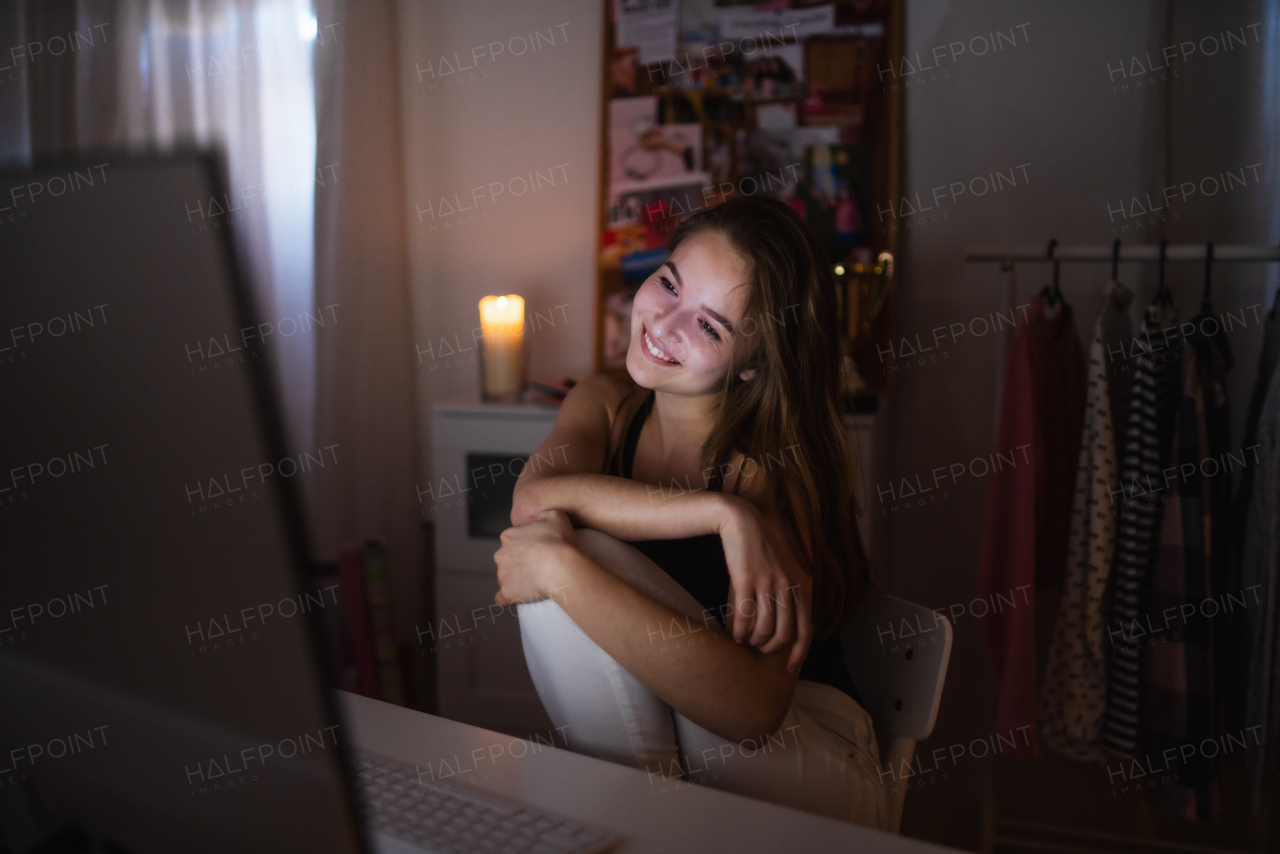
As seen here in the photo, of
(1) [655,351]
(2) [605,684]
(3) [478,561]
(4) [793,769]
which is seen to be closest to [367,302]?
(3) [478,561]

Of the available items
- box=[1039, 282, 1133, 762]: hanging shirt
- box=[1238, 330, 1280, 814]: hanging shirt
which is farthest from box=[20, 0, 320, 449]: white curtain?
box=[1238, 330, 1280, 814]: hanging shirt

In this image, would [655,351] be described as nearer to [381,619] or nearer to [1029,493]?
[1029,493]

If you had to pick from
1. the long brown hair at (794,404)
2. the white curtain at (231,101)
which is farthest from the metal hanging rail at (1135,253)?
the white curtain at (231,101)

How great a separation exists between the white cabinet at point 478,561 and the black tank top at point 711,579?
921 millimetres

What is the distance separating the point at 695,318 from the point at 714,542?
303mm

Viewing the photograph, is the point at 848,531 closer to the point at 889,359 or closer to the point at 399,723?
the point at 399,723

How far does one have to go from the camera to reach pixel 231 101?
1.85m

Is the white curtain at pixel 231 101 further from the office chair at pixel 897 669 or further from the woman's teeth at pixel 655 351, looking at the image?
the office chair at pixel 897 669

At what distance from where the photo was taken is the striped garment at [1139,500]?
4.66 feet

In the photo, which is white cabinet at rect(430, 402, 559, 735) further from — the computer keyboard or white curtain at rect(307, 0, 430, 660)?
the computer keyboard

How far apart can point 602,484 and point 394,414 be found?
1.59 m

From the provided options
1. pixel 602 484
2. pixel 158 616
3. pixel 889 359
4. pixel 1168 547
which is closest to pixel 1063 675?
pixel 1168 547

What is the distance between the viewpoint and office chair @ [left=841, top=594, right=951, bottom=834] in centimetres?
100

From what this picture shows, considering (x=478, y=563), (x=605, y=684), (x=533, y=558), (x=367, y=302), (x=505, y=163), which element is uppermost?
(x=505, y=163)
